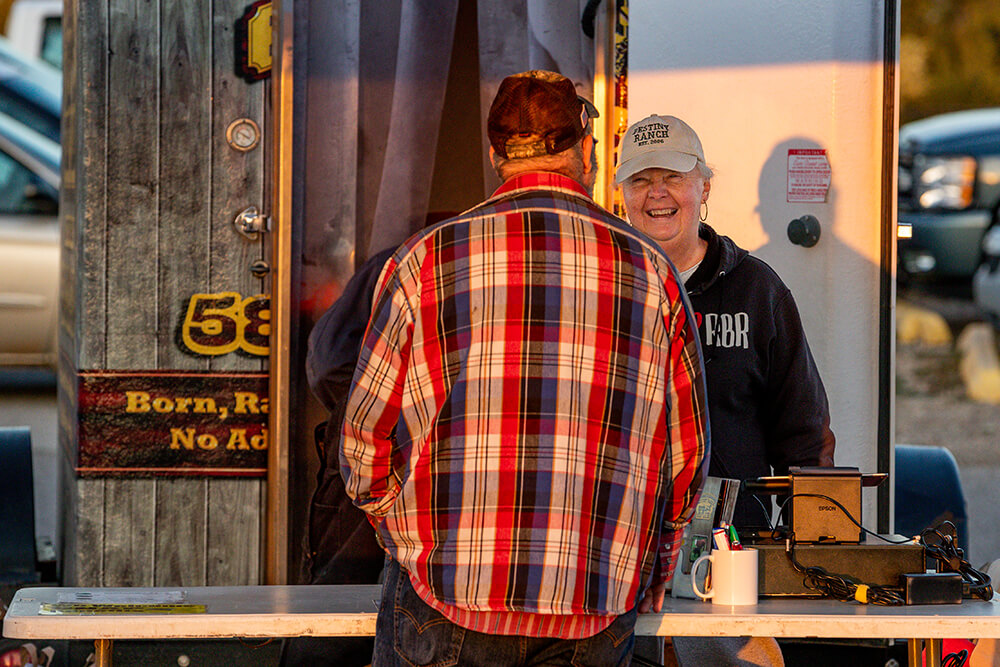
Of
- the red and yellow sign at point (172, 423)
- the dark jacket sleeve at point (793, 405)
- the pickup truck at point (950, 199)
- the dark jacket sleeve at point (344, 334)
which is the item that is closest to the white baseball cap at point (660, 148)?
the dark jacket sleeve at point (793, 405)

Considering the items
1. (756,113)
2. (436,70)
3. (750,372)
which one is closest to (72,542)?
(436,70)

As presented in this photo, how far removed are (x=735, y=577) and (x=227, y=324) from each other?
6.26 feet

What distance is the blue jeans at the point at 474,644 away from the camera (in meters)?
2.06

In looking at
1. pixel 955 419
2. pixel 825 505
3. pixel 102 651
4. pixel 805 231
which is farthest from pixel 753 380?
pixel 955 419

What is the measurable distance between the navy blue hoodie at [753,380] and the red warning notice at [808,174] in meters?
0.66

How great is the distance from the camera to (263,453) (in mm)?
3791

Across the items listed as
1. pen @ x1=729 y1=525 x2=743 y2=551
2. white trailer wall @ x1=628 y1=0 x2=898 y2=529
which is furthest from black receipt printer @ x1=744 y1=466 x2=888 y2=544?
white trailer wall @ x1=628 y1=0 x2=898 y2=529

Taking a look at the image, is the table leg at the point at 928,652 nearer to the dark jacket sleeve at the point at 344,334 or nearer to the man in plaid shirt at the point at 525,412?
the man in plaid shirt at the point at 525,412

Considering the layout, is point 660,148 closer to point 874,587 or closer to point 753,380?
point 753,380

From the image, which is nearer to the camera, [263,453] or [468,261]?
[468,261]

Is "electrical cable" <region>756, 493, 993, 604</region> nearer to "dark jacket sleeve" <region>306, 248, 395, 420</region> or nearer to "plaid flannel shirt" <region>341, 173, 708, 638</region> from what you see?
"plaid flannel shirt" <region>341, 173, 708, 638</region>

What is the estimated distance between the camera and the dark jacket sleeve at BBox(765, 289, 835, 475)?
117 inches

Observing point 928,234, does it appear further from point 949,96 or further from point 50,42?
point 50,42

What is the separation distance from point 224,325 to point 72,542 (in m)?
0.83
